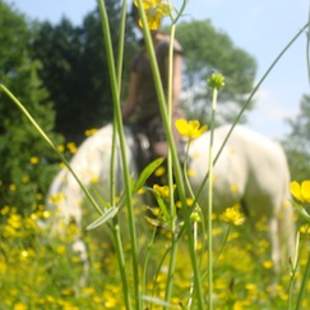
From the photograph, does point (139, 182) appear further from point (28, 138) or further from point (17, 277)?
point (28, 138)

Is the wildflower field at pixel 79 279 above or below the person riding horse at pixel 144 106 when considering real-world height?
below

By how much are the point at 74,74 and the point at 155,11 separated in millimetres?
17617

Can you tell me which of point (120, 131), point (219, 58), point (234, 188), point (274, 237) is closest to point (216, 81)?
point (120, 131)

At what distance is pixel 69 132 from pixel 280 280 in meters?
13.8

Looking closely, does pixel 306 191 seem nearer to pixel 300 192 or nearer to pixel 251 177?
pixel 300 192

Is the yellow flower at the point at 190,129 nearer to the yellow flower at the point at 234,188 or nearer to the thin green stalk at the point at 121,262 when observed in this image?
the thin green stalk at the point at 121,262

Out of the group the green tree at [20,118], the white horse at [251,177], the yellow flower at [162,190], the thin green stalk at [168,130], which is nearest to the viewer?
the thin green stalk at [168,130]

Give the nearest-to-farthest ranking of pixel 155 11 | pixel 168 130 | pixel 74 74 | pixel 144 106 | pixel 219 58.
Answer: pixel 168 130 < pixel 155 11 < pixel 144 106 < pixel 74 74 < pixel 219 58

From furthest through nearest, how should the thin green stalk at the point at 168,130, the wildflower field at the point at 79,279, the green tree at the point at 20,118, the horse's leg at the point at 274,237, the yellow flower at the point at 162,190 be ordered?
the green tree at the point at 20,118 < the horse's leg at the point at 274,237 < the wildflower field at the point at 79,279 < the yellow flower at the point at 162,190 < the thin green stalk at the point at 168,130

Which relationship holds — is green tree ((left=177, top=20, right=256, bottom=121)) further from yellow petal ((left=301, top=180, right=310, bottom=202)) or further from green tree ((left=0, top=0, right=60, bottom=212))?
yellow petal ((left=301, top=180, right=310, bottom=202))

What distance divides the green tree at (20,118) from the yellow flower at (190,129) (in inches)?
330

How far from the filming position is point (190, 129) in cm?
68

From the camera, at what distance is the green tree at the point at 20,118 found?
1116 centimetres

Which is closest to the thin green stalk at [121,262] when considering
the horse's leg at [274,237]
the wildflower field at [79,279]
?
the wildflower field at [79,279]
